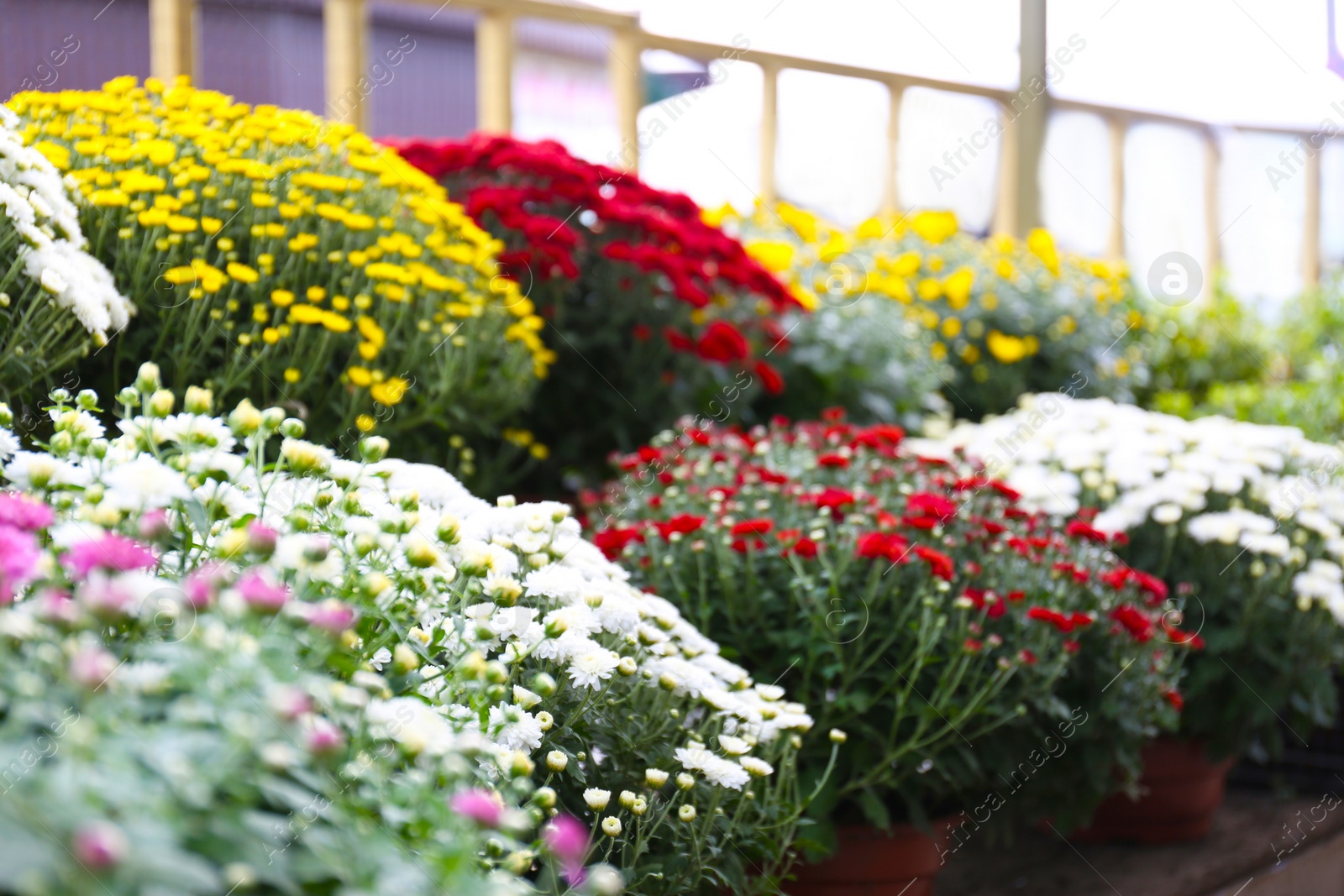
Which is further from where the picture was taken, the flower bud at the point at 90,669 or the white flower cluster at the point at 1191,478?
the white flower cluster at the point at 1191,478

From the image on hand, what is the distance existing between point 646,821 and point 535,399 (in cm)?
217

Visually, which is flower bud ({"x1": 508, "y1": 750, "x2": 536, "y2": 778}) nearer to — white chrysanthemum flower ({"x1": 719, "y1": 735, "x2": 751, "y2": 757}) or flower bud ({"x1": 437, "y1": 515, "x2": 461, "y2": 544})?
flower bud ({"x1": 437, "y1": 515, "x2": 461, "y2": 544})

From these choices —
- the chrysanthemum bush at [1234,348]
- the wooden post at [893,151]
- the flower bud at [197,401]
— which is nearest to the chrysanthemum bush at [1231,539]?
the chrysanthemum bush at [1234,348]

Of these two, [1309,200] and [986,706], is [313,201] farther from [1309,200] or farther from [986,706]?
[1309,200]

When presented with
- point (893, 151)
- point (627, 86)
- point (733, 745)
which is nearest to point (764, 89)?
point (627, 86)

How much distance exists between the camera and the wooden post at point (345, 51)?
4730mm

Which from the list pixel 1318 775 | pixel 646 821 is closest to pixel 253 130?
pixel 646 821

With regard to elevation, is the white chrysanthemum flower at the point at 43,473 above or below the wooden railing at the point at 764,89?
below

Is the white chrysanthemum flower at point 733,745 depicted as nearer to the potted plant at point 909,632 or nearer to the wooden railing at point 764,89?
the potted plant at point 909,632

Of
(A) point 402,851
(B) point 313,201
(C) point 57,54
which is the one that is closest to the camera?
(A) point 402,851

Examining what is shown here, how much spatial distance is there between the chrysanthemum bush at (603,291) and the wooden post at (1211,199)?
7144 mm

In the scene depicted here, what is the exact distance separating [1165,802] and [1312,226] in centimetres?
880

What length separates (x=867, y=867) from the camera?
218 cm

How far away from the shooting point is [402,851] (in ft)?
3.04
